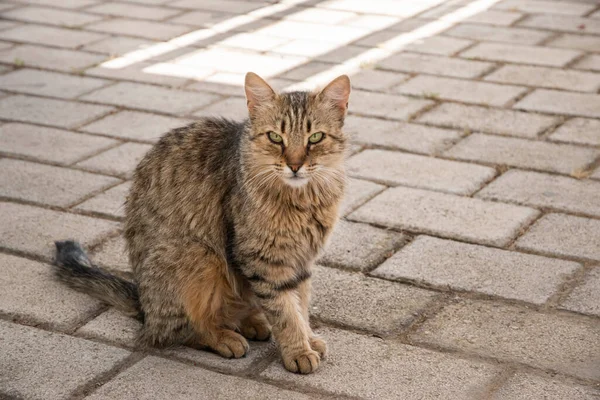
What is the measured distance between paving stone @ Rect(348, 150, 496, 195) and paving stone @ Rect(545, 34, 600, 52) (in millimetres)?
2548

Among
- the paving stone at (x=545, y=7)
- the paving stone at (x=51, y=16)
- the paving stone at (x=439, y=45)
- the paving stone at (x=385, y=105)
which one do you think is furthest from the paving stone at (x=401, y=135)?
the paving stone at (x=51, y=16)

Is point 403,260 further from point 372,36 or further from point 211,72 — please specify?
point 372,36

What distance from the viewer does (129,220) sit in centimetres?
370

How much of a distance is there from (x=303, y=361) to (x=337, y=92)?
99 cm

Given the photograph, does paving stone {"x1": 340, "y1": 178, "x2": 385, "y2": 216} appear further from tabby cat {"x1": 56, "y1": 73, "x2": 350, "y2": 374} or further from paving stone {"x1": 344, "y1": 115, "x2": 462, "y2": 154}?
tabby cat {"x1": 56, "y1": 73, "x2": 350, "y2": 374}

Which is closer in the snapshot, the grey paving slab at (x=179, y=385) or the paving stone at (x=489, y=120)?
the grey paving slab at (x=179, y=385)

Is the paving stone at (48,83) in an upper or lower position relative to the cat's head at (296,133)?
lower

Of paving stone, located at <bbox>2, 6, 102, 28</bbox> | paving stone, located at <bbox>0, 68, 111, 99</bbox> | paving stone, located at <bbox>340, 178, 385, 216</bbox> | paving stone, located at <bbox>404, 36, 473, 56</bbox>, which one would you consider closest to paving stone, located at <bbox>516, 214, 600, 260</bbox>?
paving stone, located at <bbox>340, 178, 385, 216</bbox>

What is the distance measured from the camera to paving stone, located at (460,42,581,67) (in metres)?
7.02

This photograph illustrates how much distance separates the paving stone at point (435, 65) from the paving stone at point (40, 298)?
3.59 m

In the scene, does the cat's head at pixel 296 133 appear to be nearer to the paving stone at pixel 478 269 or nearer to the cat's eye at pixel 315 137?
the cat's eye at pixel 315 137

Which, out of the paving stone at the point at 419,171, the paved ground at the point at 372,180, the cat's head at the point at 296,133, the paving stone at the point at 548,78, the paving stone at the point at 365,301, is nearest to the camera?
the cat's head at the point at 296,133

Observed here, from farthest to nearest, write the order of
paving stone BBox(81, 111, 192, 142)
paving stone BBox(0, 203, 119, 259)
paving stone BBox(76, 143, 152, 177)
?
paving stone BBox(81, 111, 192, 142) < paving stone BBox(76, 143, 152, 177) < paving stone BBox(0, 203, 119, 259)

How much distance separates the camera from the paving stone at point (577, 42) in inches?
288
